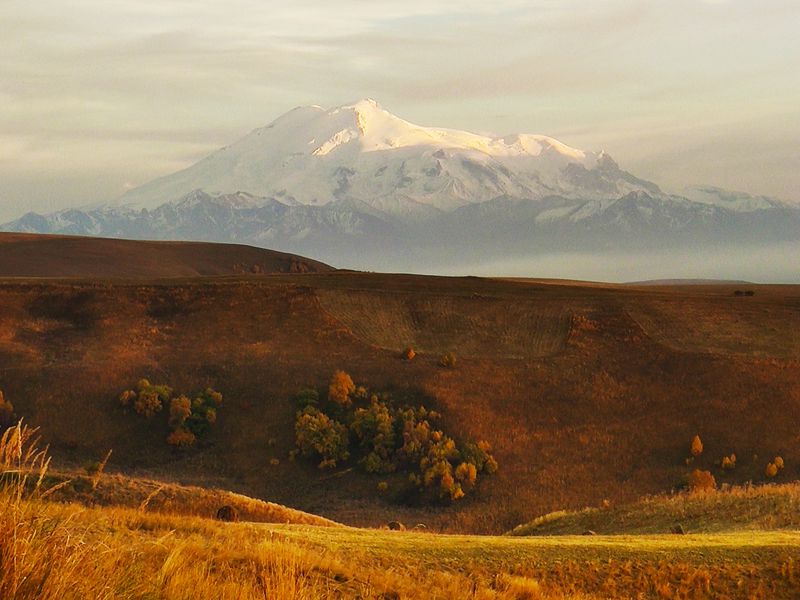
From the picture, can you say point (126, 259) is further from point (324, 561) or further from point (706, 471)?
point (324, 561)

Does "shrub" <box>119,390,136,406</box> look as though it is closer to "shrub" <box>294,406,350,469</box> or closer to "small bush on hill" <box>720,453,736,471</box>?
"shrub" <box>294,406,350,469</box>

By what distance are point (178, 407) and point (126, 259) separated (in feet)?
307

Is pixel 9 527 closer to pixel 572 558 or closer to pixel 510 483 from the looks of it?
pixel 572 558

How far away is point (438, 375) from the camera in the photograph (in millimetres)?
69938

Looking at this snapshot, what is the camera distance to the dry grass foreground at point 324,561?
820cm

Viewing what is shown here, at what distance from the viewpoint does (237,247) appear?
175m

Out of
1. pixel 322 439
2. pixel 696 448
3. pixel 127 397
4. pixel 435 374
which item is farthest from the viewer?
pixel 435 374

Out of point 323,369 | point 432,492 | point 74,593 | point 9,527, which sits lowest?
point 432,492

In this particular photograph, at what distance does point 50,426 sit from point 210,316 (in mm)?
21692

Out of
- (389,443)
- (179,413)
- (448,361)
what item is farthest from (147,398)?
(448,361)

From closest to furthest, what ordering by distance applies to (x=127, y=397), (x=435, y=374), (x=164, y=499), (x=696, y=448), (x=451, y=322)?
(x=164, y=499)
(x=696, y=448)
(x=127, y=397)
(x=435, y=374)
(x=451, y=322)

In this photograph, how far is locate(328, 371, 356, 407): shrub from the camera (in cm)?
6550

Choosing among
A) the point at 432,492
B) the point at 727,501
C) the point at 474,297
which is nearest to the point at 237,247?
the point at 474,297

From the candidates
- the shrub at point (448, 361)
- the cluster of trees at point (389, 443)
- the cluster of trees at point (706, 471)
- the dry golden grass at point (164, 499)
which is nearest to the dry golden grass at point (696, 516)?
the dry golden grass at point (164, 499)
